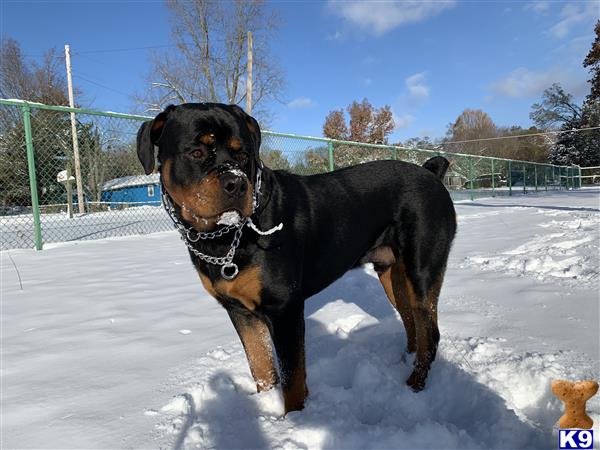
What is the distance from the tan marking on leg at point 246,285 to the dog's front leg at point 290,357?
0.15m

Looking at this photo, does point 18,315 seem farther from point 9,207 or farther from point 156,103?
point 156,103

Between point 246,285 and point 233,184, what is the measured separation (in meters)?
0.46

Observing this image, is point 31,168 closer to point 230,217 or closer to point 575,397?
point 230,217

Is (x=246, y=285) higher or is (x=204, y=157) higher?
(x=204, y=157)

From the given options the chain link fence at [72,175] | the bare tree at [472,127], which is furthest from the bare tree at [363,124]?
the chain link fence at [72,175]

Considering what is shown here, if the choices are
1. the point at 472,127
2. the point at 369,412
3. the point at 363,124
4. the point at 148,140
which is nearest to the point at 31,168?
the point at 148,140

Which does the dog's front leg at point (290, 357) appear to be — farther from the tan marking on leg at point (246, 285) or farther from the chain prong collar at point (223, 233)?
the chain prong collar at point (223, 233)

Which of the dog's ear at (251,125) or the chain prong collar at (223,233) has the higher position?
the dog's ear at (251,125)

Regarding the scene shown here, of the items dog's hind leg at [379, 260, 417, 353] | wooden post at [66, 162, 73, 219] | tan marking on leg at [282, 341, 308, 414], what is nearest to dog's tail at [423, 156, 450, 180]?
dog's hind leg at [379, 260, 417, 353]

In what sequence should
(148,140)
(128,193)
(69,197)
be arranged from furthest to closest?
(128,193), (69,197), (148,140)

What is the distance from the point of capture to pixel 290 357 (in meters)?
1.84

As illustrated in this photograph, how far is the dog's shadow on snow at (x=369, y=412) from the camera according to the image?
1.59 meters

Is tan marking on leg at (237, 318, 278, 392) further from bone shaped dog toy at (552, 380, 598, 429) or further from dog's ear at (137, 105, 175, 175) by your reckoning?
bone shaped dog toy at (552, 380, 598, 429)

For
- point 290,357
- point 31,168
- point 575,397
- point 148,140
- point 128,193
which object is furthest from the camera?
point 128,193
